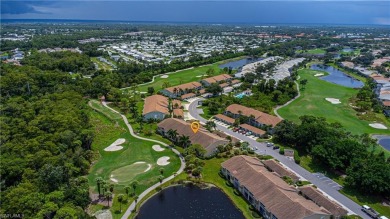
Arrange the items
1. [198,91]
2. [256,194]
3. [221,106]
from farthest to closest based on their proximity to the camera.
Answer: [198,91]
[221,106]
[256,194]

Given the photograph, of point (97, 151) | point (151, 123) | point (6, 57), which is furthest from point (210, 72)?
point (6, 57)

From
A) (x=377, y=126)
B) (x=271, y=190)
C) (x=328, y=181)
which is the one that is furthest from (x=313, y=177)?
(x=377, y=126)

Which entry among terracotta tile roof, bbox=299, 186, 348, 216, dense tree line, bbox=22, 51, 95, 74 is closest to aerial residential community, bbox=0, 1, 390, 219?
terracotta tile roof, bbox=299, 186, 348, 216

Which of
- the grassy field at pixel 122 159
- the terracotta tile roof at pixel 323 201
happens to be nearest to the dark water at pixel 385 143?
the terracotta tile roof at pixel 323 201

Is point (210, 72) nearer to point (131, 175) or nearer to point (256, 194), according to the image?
point (131, 175)

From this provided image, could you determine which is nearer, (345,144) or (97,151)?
(345,144)

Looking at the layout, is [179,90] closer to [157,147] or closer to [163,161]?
[157,147]

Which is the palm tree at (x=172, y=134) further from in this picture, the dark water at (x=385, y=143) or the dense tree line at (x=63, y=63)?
the dense tree line at (x=63, y=63)
